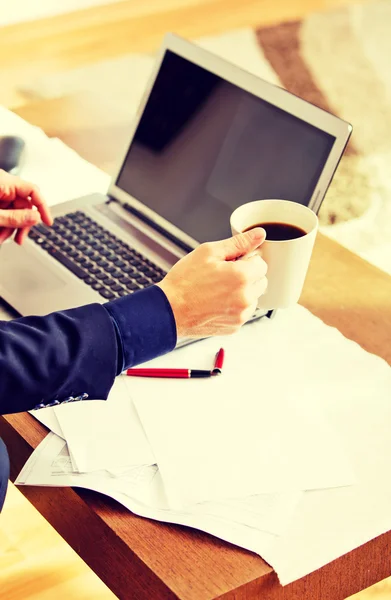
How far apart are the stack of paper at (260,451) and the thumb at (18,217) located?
0.89ft

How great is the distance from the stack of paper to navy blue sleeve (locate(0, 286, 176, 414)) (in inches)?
3.0

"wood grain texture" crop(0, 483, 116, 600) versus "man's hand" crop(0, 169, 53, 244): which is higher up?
"man's hand" crop(0, 169, 53, 244)

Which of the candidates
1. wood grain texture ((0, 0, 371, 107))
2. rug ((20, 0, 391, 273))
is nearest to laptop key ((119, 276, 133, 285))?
rug ((20, 0, 391, 273))

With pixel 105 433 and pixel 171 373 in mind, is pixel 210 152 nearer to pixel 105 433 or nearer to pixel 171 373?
pixel 171 373

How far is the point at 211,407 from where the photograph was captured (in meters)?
0.93

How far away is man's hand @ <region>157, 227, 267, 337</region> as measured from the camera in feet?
2.89

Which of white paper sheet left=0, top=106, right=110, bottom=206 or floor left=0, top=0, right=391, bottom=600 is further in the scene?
floor left=0, top=0, right=391, bottom=600

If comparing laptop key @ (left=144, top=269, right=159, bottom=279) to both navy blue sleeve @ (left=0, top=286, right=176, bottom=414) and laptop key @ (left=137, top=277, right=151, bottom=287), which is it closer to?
laptop key @ (left=137, top=277, right=151, bottom=287)

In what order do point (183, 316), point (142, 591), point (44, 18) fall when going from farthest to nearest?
point (44, 18) < point (183, 316) < point (142, 591)

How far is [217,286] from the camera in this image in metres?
0.88

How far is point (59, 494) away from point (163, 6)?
3793mm

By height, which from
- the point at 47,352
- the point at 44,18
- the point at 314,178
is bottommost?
the point at 44,18

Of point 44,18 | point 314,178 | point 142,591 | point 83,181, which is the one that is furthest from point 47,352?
point 44,18

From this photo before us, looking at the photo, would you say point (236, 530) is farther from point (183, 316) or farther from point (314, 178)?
point (314, 178)
